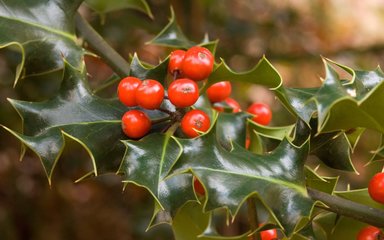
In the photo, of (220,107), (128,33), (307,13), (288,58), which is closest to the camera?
(220,107)

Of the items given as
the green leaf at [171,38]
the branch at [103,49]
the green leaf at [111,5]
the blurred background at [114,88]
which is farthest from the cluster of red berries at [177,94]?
the blurred background at [114,88]

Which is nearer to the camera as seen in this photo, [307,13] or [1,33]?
[1,33]

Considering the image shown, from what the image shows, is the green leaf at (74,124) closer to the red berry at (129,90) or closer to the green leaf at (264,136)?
the red berry at (129,90)

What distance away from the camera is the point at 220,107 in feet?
4.35

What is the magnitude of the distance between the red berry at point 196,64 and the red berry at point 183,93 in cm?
4

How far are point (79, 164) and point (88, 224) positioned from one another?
0.61 m

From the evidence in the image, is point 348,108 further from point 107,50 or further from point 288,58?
point 288,58

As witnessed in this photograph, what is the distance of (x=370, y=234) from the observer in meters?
0.99

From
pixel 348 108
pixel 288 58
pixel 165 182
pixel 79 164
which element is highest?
pixel 348 108

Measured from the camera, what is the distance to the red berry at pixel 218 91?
4.09ft

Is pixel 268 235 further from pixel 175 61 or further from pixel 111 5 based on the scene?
pixel 111 5

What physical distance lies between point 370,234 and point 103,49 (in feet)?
2.02

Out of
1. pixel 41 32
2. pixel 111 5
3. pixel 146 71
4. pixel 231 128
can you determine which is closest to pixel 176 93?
pixel 146 71

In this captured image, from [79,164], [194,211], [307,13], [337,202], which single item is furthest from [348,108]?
[307,13]
